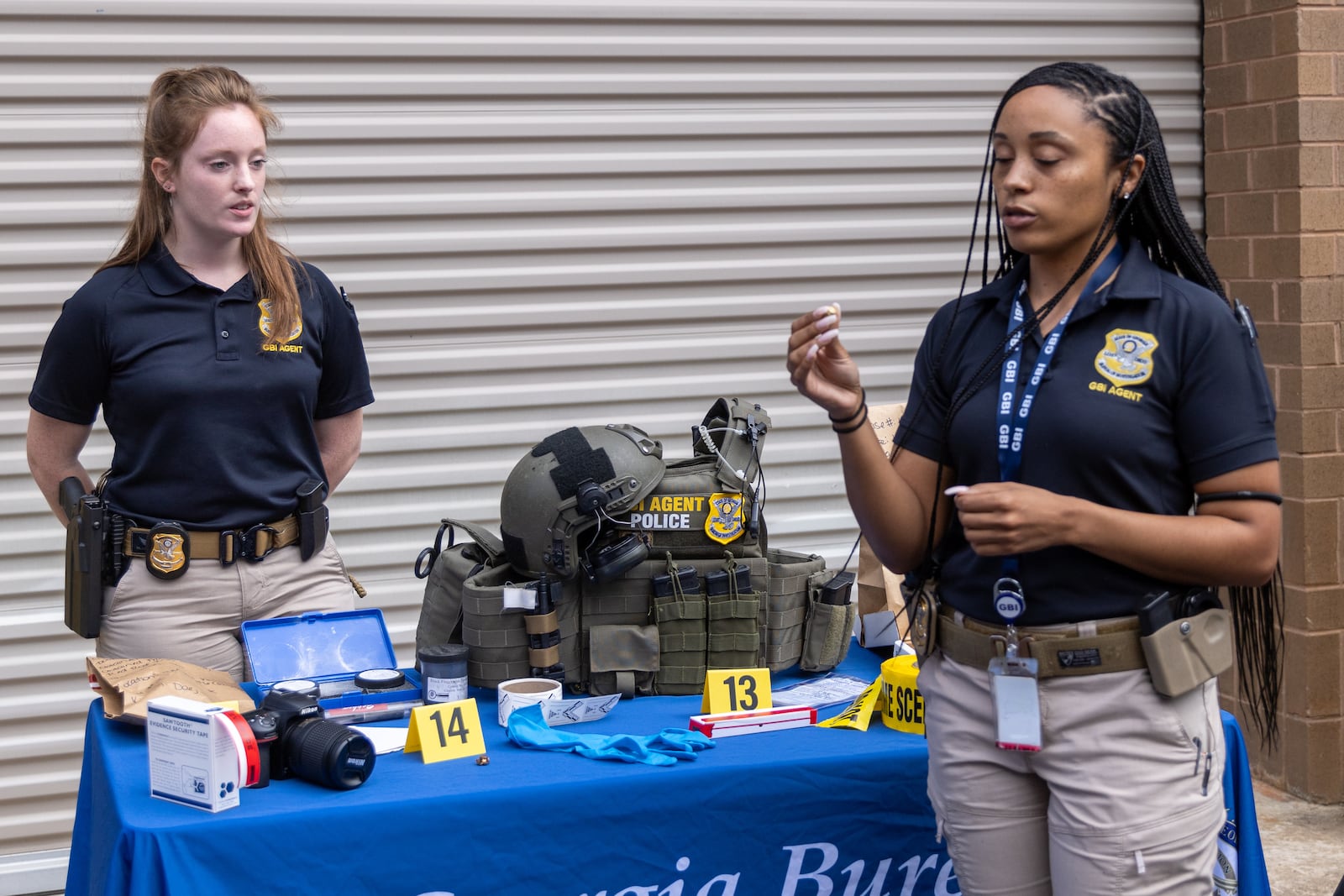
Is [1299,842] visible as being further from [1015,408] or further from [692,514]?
[1015,408]

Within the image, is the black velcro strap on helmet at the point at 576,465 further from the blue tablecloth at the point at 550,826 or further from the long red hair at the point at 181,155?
the long red hair at the point at 181,155

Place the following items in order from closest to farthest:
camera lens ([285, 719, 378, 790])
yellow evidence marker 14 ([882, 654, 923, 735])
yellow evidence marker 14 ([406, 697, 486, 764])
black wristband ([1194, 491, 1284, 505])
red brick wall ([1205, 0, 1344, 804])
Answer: black wristband ([1194, 491, 1284, 505])
camera lens ([285, 719, 378, 790])
yellow evidence marker 14 ([406, 697, 486, 764])
yellow evidence marker 14 ([882, 654, 923, 735])
red brick wall ([1205, 0, 1344, 804])

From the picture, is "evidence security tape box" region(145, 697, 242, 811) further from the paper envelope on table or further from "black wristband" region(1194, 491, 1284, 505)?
"black wristband" region(1194, 491, 1284, 505)

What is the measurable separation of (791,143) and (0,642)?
2.76m

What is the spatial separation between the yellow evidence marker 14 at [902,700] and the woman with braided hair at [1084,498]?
1.66 ft

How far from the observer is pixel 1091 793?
6.08 feet

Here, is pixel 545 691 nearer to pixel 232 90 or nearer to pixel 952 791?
pixel 952 791

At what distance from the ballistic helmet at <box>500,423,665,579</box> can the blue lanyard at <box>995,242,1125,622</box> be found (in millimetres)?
928

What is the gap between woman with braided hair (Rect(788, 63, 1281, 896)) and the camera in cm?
183

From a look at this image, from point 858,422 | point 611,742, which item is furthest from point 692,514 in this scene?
point 858,422

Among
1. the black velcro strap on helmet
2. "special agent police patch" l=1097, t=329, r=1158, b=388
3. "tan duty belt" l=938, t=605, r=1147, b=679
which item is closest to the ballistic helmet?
the black velcro strap on helmet

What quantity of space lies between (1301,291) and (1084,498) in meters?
2.78

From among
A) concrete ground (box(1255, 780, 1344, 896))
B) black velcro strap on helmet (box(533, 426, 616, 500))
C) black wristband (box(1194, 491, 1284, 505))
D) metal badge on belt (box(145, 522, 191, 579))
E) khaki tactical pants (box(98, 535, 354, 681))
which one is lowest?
concrete ground (box(1255, 780, 1344, 896))

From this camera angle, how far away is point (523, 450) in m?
4.26
